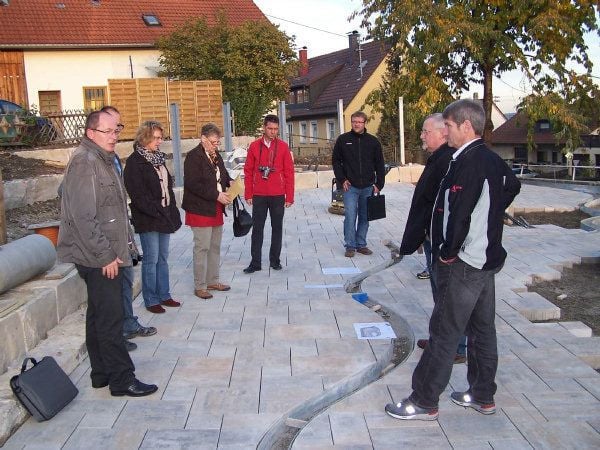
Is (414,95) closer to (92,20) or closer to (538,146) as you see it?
(92,20)

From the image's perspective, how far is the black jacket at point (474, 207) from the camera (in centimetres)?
352

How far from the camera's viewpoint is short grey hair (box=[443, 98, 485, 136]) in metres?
3.62

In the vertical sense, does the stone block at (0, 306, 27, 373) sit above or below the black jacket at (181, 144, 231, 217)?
below

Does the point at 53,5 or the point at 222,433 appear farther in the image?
the point at 53,5

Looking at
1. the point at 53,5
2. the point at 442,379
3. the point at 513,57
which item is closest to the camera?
the point at 442,379

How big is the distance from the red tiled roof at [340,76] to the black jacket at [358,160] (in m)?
32.9

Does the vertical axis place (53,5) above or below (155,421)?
above

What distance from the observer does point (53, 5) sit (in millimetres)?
28016

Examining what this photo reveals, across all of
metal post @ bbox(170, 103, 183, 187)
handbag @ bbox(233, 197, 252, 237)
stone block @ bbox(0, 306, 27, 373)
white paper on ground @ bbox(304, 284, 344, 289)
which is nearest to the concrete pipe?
stone block @ bbox(0, 306, 27, 373)

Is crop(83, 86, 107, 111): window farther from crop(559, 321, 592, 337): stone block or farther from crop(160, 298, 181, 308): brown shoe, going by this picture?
crop(559, 321, 592, 337): stone block

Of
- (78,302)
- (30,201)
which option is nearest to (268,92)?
(30,201)

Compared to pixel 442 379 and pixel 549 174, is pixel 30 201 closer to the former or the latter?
pixel 442 379

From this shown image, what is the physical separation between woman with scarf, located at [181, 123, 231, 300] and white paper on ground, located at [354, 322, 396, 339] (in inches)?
71.1

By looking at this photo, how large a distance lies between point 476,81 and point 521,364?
1674cm
